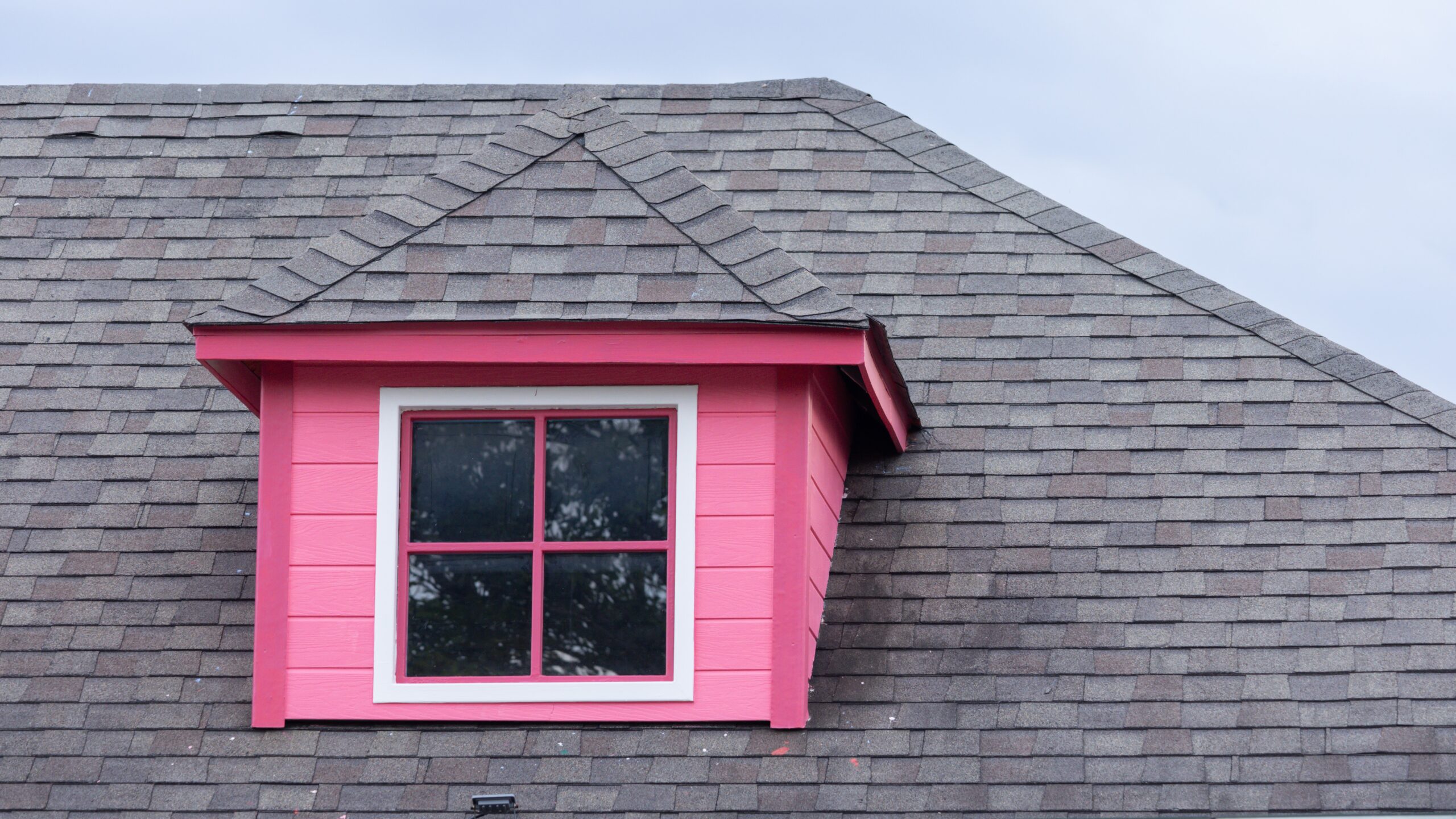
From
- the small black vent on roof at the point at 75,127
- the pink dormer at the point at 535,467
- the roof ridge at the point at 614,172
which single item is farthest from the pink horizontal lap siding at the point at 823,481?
the small black vent on roof at the point at 75,127

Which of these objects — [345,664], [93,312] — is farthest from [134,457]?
[345,664]

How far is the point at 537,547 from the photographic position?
526cm

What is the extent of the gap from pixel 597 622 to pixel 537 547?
0.31 metres

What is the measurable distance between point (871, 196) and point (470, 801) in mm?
3393

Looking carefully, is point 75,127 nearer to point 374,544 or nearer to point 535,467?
point 374,544

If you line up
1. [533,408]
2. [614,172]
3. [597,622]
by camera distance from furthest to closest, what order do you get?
1. [614,172]
2. [533,408]
3. [597,622]

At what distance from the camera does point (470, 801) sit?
498 centimetres

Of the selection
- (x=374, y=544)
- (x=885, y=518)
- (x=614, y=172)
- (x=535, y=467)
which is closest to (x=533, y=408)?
(x=535, y=467)

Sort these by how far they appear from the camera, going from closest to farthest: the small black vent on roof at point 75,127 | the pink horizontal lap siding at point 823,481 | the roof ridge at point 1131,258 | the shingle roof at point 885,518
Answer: the shingle roof at point 885,518 → the pink horizontal lap siding at point 823,481 → the roof ridge at point 1131,258 → the small black vent on roof at point 75,127

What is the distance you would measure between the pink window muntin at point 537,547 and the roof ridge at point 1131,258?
2408 millimetres

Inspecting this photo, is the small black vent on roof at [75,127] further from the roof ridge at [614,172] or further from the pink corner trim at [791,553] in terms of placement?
the pink corner trim at [791,553]

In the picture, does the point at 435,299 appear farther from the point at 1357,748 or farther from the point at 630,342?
the point at 1357,748

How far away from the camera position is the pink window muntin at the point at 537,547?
5230 millimetres

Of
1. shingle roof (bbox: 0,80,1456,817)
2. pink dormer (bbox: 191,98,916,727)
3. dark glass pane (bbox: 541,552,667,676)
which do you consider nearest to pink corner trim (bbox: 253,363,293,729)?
pink dormer (bbox: 191,98,916,727)
